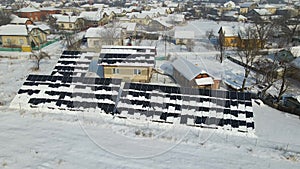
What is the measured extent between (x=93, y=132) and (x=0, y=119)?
5778 millimetres

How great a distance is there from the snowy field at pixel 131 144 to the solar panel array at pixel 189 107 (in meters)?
0.49

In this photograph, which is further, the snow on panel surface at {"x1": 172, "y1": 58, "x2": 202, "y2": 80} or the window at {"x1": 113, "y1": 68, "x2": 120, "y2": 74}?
the window at {"x1": 113, "y1": 68, "x2": 120, "y2": 74}

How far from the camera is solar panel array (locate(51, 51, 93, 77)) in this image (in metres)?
17.6

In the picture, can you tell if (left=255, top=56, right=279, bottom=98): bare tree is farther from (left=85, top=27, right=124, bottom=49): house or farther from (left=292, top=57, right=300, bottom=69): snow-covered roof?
(left=85, top=27, right=124, bottom=49): house

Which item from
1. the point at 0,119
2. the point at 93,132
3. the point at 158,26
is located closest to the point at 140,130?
the point at 93,132

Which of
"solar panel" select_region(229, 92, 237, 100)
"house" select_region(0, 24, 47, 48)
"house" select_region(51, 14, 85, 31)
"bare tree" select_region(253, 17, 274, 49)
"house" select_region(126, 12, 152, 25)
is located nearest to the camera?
"solar panel" select_region(229, 92, 237, 100)

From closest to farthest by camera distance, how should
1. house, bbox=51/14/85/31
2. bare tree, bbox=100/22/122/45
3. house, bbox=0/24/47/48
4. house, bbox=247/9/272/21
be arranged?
bare tree, bbox=100/22/122/45, house, bbox=0/24/47/48, house, bbox=51/14/85/31, house, bbox=247/9/272/21

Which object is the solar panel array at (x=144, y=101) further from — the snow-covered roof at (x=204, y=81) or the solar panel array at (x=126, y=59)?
the solar panel array at (x=126, y=59)

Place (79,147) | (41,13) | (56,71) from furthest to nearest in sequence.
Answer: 1. (41,13)
2. (56,71)
3. (79,147)

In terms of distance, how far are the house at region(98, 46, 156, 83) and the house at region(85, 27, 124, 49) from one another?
40.2ft

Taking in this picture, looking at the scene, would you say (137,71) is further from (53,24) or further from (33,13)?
(33,13)

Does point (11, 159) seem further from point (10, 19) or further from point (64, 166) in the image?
point (10, 19)

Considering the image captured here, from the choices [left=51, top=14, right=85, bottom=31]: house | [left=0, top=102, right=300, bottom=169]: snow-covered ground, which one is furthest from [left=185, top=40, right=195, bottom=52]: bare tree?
[left=51, top=14, right=85, bottom=31]: house

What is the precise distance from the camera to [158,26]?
4856cm
